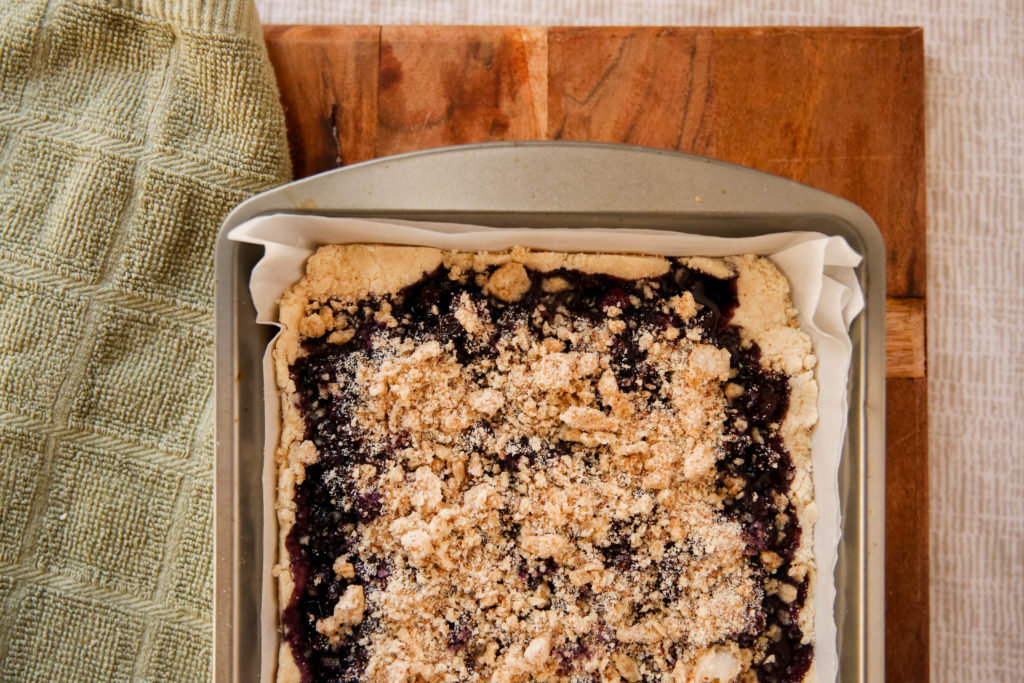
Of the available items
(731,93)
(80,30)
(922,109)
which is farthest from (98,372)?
(922,109)

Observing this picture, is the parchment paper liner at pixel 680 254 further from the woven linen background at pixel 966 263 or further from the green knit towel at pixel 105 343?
the woven linen background at pixel 966 263

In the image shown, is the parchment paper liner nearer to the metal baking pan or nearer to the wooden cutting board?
the metal baking pan

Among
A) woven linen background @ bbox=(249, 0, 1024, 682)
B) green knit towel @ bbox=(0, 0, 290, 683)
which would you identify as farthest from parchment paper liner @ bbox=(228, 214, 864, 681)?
woven linen background @ bbox=(249, 0, 1024, 682)

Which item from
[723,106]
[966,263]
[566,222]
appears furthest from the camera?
[966,263]

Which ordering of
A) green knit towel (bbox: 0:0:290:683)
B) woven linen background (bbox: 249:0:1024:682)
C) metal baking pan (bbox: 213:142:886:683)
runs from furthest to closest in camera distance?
woven linen background (bbox: 249:0:1024:682) < green knit towel (bbox: 0:0:290:683) < metal baking pan (bbox: 213:142:886:683)

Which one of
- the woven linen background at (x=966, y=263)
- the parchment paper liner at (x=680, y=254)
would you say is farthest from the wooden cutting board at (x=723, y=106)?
the parchment paper liner at (x=680, y=254)

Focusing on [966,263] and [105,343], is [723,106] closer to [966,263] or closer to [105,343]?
[966,263]

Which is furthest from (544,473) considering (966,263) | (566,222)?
(966,263)
